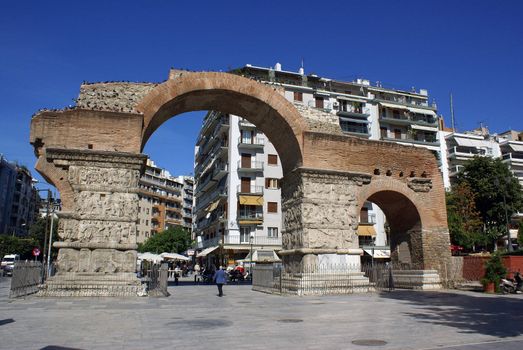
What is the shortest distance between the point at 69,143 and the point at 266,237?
26.5 meters

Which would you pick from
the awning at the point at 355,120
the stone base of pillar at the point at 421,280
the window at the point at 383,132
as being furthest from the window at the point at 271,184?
the stone base of pillar at the point at 421,280

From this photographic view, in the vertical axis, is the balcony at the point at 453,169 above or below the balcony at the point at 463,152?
below

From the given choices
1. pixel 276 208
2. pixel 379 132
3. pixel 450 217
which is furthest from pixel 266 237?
pixel 379 132

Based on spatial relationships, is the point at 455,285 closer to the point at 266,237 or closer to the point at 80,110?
the point at 80,110

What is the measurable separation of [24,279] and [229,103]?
9596 mm

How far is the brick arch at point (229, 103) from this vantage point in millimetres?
15839

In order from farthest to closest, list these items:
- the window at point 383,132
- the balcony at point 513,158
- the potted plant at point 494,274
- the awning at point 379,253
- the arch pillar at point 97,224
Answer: the balcony at point 513,158 → the window at point 383,132 → the awning at point 379,253 → the potted plant at point 494,274 → the arch pillar at point 97,224

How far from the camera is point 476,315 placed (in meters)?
9.96

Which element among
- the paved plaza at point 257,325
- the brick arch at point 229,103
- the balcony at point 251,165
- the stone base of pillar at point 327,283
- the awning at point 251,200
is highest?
the balcony at point 251,165

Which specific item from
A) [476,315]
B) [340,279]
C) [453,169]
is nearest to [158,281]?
[340,279]

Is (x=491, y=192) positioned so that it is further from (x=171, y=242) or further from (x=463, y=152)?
(x=171, y=242)

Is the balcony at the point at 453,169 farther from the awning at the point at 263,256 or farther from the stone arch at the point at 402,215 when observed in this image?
the stone arch at the point at 402,215

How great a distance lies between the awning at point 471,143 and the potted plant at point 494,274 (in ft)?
150

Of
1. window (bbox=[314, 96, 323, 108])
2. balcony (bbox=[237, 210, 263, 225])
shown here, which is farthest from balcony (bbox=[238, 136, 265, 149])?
window (bbox=[314, 96, 323, 108])
